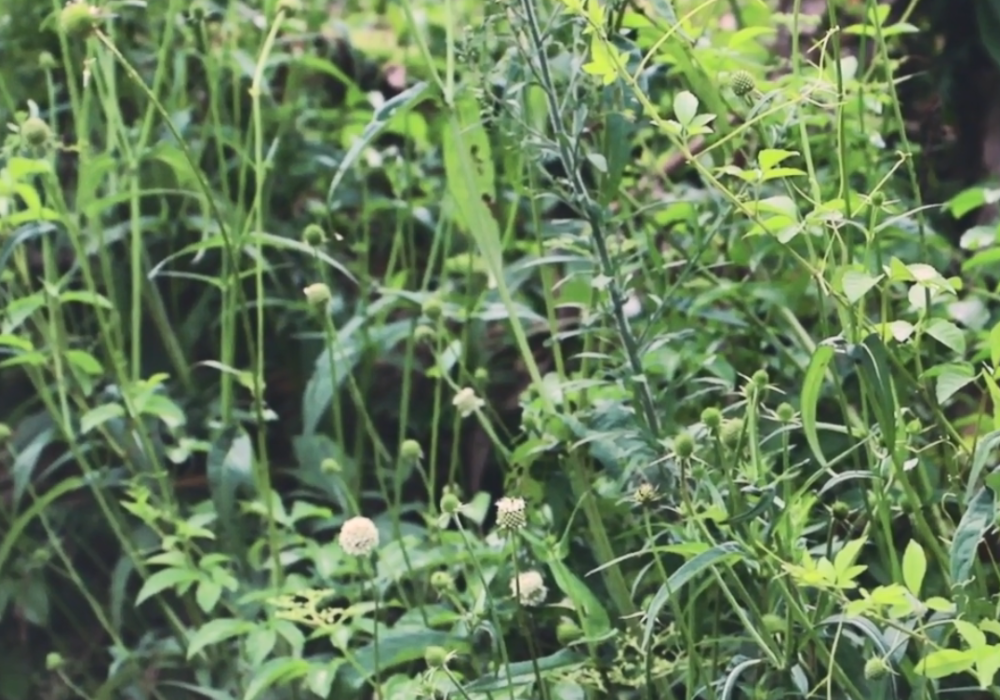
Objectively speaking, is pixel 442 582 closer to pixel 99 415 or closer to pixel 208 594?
pixel 208 594

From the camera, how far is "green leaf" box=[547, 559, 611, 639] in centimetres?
71

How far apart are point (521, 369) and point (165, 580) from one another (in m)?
0.36

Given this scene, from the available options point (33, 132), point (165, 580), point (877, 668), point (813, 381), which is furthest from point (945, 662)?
point (33, 132)

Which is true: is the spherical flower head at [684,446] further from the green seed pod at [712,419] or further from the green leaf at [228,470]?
the green leaf at [228,470]

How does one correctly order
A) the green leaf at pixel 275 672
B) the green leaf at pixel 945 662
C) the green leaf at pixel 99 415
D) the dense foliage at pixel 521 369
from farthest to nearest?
1. the green leaf at pixel 99 415
2. the green leaf at pixel 275 672
3. the dense foliage at pixel 521 369
4. the green leaf at pixel 945 662

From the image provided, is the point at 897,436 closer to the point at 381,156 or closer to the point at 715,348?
the point at 715,348

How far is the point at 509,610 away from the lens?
752 mm

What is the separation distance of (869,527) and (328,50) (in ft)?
2.74

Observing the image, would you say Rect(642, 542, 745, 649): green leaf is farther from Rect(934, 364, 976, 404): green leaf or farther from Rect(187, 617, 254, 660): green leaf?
Rect(187, 617, 254, 660): green leaf

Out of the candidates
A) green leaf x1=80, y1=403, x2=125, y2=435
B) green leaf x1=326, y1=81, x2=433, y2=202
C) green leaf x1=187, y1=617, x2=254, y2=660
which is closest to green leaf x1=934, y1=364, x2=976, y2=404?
green leaf x1=326, y1=81, x2=433, y2=202

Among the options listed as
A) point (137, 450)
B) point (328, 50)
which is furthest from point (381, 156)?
point (137, 450)

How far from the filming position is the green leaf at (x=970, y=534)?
0.52m

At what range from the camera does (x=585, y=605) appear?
71 cm

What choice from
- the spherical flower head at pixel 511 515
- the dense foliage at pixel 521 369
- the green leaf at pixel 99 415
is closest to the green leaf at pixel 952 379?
the dense foliage at pixel 521 369
